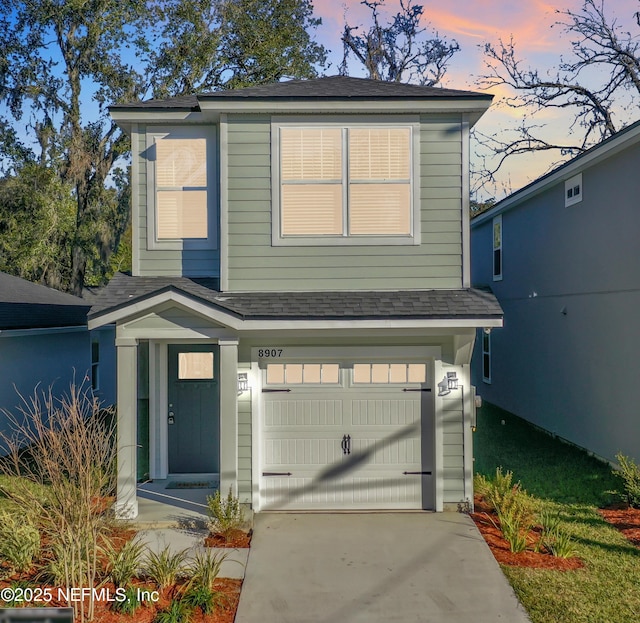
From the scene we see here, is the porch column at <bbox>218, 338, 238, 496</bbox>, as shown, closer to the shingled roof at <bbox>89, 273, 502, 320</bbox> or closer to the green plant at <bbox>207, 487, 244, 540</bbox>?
the green plant at <bbox>207, 487, 244, 540</bbox>

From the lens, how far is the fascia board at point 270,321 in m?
7.07

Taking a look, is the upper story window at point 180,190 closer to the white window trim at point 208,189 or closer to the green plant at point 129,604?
the white window trim at point 208,189

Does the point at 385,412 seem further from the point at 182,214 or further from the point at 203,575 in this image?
the point at 182,214

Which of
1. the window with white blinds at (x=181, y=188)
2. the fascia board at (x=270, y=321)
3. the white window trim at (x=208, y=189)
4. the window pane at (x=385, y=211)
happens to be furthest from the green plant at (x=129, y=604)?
the window pane at (x=385, y=211)

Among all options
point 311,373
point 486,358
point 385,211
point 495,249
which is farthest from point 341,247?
point 486,358

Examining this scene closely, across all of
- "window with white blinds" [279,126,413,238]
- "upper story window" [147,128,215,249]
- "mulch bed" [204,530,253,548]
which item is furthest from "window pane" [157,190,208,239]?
"mulch bed" [204,530,253,548]

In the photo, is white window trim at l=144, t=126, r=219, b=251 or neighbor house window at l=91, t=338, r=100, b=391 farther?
neighbor house window at l=91, t=338, r=100, b=391

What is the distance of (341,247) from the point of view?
7.93m

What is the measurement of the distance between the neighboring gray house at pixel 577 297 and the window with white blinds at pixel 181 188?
645 cm

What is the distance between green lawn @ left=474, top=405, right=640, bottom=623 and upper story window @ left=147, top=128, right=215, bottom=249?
18.9 feet

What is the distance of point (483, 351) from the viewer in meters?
17.9

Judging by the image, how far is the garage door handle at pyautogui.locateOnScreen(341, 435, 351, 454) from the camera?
7.82 m

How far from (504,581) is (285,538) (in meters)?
2.48

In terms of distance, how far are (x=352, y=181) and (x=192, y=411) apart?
13.9 ft
